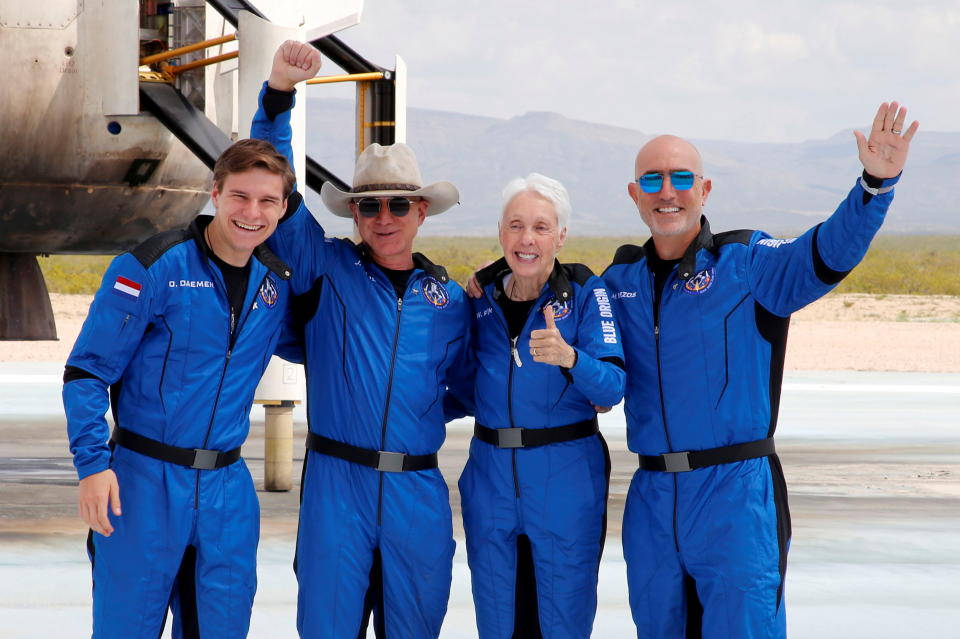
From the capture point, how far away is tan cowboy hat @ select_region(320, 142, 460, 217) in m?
4.80

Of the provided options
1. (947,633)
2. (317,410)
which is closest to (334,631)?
(317,410)

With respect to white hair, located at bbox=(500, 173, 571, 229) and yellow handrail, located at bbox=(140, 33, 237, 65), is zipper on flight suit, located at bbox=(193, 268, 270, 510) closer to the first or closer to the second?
white hair, located at bbox=(500, 173, 571, 229)

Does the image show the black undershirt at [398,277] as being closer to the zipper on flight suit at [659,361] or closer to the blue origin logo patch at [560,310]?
the blue origin logo patch at [560,310]

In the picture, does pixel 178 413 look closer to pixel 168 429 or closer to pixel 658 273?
pixel 168 429

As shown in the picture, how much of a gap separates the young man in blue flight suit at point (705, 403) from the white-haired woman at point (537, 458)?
0.17 m

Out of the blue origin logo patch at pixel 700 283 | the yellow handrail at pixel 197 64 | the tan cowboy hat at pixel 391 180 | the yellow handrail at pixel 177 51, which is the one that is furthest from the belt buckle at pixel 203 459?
the yellow handrail at pixel 177 51

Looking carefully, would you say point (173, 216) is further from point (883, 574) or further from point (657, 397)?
point (657, 397)

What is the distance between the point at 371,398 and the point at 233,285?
620 mm

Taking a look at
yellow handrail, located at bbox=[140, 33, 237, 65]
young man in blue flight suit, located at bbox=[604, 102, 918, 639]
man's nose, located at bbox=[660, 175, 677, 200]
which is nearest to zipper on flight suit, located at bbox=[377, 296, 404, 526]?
young man in blue flight suit, located at bbox=[604, 102, 918, 639]

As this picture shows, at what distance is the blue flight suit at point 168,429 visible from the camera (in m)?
4.22

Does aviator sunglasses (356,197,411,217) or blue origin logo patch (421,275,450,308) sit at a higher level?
aviator sunglasses (356,197,411,217)

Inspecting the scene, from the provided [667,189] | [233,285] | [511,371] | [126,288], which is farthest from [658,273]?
[126,288]

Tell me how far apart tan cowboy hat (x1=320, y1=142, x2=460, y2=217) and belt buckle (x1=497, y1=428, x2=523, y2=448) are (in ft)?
3.06

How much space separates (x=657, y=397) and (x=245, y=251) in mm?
1517
